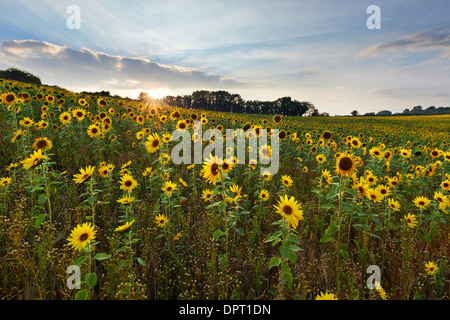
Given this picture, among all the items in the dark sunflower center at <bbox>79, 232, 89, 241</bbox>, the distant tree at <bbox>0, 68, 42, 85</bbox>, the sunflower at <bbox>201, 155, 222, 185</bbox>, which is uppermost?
the distant tree at <bbox>0, 68, 42, 85</bbox>

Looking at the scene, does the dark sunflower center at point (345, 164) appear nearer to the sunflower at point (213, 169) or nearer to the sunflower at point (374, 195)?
the sunflower at point (374, 195)

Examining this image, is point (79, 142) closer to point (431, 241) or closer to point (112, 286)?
point (112, 286)

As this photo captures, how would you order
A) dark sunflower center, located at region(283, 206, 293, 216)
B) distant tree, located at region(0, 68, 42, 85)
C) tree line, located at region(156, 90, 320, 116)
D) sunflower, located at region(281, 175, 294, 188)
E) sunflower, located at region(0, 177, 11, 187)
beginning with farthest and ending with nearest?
tree line, located at region(156, 90, 320, 116) < distant tree, located at region(0, 68, 42, 85) < sunflower, located at region(281, 175, 294, 188) < sunflower, located at region(0, 177, 11, 187) < dark sunflower center, located at region(283, 206, 293, 216)

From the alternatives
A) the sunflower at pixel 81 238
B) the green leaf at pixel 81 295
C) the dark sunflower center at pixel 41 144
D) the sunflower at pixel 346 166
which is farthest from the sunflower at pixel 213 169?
the dark sunflower center at pixel 41 144

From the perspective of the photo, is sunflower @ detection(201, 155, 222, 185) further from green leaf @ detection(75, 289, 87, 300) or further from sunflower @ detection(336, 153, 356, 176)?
green leaf @ detection(75, 289, 87, 300)

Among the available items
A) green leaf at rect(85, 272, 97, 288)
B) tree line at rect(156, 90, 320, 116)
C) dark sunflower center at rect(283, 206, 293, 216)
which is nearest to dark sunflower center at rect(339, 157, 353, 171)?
dark sunflower center at rect(283, 206, 293, 216)

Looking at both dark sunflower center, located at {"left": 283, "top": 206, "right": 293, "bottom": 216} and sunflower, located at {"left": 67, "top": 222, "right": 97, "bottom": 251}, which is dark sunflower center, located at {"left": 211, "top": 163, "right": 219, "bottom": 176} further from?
sunflower, located at {"left": 67, "top": 222, "right": 97, "bottom": 251}

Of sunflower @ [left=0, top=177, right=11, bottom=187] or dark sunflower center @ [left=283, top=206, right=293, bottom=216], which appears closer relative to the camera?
dark sunflower center @ [left=283, top=206, right=293, bottom=216]

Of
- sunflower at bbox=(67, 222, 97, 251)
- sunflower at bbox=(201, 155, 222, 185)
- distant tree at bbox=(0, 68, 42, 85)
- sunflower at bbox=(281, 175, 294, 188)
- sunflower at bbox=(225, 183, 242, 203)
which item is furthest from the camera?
distant tree at bbox=(0, 68, 42, 85)

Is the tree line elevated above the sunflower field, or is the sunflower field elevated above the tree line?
the tree line

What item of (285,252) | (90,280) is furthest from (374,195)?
(90,280)

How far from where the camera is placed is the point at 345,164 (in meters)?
3.20

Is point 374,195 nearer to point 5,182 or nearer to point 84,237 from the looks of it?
point 84,237

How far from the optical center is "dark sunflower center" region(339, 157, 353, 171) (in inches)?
125
